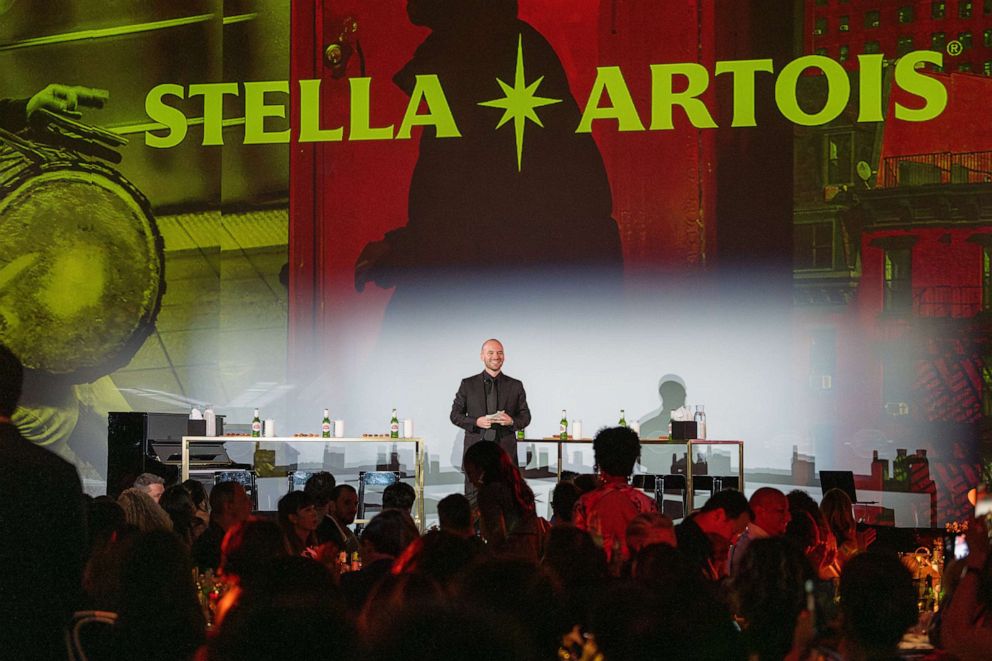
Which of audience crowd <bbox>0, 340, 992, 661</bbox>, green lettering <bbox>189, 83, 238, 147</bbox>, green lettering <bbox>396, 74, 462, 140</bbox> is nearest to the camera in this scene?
audience crowd <bbox>0, 340, 992, 661</bbox>

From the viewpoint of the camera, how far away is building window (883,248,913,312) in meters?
9.52

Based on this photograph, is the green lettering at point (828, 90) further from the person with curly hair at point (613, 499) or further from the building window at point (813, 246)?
the person with curly hair at point (613, 499)

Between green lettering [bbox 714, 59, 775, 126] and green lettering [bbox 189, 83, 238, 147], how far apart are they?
4330 mm

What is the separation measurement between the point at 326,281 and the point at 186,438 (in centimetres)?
222

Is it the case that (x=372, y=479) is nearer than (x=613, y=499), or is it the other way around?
(x=613, y=499)

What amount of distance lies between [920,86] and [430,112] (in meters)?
4.09

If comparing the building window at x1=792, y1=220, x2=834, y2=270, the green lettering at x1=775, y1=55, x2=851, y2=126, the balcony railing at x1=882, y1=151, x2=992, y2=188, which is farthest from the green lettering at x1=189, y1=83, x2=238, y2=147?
the balcony railing at x1=882, y1=151, x2=992, y2=188

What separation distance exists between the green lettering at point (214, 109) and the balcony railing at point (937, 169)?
570 cm

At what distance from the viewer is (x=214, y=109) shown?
10477mm

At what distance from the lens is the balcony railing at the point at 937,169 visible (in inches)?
372

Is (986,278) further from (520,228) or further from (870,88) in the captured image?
(520,228)

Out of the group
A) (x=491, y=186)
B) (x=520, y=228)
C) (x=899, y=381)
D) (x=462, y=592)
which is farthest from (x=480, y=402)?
(x=462, y=592)

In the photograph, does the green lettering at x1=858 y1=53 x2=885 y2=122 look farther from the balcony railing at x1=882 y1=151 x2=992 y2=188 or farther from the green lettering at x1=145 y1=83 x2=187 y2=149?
the green lettering at x1=145 y1=83 x2=187 y2=149

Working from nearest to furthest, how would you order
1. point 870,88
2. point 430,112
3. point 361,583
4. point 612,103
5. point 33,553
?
1. point 33,553
2. point 361,583
3. point 870,88
4. point 612,103
5. point 430,112
